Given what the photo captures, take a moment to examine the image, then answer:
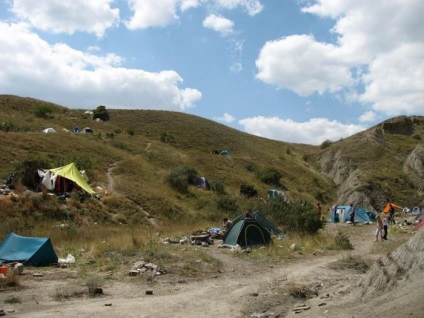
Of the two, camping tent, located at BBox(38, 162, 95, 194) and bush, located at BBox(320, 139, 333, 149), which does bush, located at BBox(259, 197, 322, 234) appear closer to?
camping tent, located at BBox(38, 162, 95, 194)

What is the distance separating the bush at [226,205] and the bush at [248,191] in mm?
7660

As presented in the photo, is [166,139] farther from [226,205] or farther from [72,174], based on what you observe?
[72,174]

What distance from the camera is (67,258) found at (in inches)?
590

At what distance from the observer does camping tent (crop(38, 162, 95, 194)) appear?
28150 mm

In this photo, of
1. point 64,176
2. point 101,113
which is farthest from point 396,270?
point 101,113

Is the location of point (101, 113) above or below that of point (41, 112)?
above

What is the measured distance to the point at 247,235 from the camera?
62.0 feet

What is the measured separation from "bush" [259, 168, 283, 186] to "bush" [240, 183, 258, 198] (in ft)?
22.3

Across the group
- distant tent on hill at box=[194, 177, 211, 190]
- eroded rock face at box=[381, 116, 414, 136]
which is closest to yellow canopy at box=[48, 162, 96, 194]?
distant tent on hill at box=[194, 177, 211, 190]

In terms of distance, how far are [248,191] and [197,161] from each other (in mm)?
9720

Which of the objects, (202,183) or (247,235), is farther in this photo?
(202,183)

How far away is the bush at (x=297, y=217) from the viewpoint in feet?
75.6

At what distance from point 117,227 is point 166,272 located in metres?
13.8

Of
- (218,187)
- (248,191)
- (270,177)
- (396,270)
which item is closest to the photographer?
(396,270)
